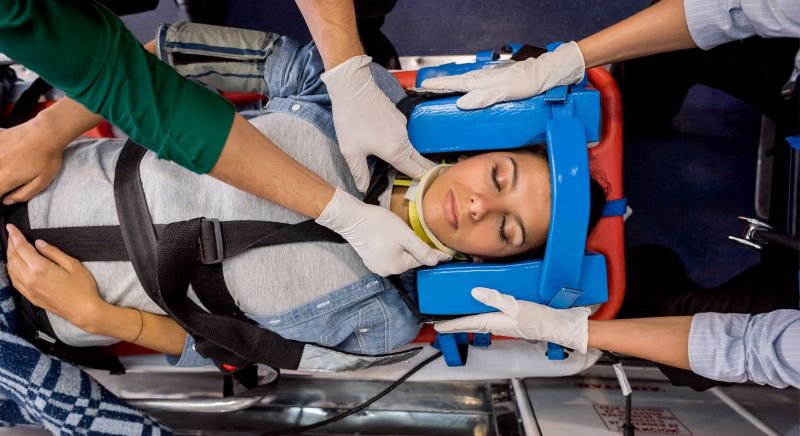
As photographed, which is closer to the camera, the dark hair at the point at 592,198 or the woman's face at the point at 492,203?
the woman's face at the point at 492,203

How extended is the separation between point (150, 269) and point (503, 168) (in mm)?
935

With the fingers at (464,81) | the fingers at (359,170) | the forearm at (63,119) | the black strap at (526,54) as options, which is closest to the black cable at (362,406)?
the fingers at (359,170)

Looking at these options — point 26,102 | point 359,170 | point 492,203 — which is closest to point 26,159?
point 26,102

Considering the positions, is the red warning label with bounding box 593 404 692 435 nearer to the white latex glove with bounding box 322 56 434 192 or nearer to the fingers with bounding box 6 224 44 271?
the white latex glove with bounding box 322 56 434 192

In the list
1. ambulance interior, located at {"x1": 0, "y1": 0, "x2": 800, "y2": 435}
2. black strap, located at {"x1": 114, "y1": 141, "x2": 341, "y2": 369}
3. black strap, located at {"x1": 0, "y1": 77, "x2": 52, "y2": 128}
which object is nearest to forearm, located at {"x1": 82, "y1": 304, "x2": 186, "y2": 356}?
black strap, located at {"x1": 114, "y1": 141, "x2": 341, "y2": 369}

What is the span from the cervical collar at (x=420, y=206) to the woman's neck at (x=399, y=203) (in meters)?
0.03

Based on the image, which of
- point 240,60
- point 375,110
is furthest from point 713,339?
point 240,60

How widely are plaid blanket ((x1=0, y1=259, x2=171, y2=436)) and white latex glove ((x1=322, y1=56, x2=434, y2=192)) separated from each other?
0.98 metres

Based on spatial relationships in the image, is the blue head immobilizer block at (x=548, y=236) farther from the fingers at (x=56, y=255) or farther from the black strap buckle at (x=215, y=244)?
the fingers at (x=56, y=255)

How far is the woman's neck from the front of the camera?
150 cm

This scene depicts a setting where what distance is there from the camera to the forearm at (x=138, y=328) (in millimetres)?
1384

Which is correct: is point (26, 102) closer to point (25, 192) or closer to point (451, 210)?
point (25, 192)

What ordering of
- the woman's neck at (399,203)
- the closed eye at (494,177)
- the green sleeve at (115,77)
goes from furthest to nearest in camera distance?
the woman's neck at (399,203)
the closed eye at (494,177)
the green sleeve at (115,77)

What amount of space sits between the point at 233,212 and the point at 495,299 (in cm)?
71
